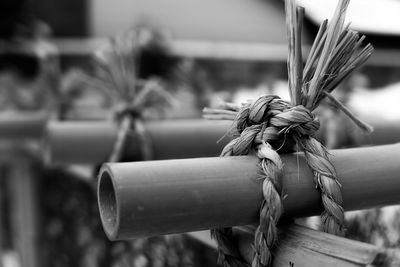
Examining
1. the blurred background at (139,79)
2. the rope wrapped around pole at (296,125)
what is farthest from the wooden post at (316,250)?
the blurred background at (139,79)

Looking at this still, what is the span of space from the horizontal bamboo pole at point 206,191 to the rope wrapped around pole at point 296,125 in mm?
11

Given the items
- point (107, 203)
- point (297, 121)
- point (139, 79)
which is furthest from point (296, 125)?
point (139, 79)

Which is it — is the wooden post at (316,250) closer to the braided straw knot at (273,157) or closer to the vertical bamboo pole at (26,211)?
the braided straw knot at (273,157)

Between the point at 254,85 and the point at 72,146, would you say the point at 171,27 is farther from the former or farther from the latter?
the point at 72,146

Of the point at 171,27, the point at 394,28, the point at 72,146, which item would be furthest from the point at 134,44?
the point at 171,27

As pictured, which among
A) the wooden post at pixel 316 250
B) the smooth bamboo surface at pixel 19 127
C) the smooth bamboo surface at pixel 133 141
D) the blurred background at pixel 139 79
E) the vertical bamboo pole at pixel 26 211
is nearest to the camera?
the wooden post at pixel 316 250

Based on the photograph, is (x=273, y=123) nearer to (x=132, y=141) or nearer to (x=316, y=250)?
(x=316, y=250)

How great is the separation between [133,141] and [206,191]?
15.1 inches

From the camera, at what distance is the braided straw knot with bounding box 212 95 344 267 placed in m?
0.39

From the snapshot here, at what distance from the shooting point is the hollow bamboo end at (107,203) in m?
0.38

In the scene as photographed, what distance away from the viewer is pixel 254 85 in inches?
140

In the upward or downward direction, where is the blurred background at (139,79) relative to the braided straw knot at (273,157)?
downward

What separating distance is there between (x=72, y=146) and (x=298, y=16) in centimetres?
40

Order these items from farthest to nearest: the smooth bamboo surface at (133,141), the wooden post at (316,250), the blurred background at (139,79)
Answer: the blurred background at (139,79), the smooth bamboo surface at (133,141), the wooden post at (316,250)
